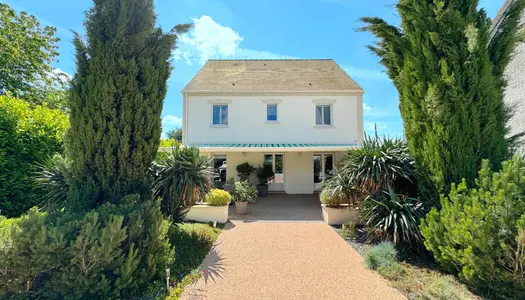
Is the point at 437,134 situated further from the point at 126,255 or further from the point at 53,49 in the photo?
the point at 53,49

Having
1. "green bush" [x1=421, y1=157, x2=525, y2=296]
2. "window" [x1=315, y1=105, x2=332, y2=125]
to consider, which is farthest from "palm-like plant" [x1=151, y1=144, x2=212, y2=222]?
"window" [x1=315, y1=105, x2=332, y2=125]

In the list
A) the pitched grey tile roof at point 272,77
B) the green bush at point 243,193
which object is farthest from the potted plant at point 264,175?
the pitched grey tile roof at point 272,77

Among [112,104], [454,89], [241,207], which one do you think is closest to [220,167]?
[241,207]

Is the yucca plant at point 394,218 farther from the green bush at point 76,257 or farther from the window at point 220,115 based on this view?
the window at point 220,115

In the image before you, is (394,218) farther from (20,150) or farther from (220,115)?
(220,115)

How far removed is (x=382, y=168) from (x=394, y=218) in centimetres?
195

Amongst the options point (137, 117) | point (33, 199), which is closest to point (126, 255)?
point (137, 117)

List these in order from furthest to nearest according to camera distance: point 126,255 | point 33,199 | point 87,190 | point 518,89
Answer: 1. point 518,89
2. point 33,199
3. point 87,190
4. point 126,255

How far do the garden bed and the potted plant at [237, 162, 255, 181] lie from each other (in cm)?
1354

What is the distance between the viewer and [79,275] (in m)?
4.30

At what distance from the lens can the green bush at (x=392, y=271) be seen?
6.05 metres

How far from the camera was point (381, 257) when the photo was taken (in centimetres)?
670

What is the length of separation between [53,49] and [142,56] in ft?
82.9

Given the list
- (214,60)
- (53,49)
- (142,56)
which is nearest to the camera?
(142,56)
